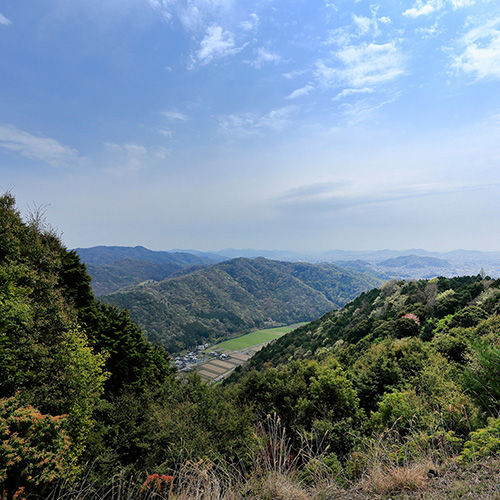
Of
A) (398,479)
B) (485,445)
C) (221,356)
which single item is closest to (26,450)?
(398,479)

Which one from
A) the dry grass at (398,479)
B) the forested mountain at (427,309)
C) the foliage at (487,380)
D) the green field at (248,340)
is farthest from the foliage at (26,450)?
the green field at (248,340)

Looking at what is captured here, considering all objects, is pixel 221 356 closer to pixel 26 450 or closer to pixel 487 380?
pixel 26 450

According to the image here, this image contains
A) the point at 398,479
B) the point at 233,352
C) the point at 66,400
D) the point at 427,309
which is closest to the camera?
the point at 398,479

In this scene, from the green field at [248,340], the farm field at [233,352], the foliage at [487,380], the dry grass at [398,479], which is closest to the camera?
the dry grass at [398,479]

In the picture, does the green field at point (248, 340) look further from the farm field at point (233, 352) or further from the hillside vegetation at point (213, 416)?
the hillside vegetation at point (213, 416)

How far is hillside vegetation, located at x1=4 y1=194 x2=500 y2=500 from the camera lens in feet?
12.4

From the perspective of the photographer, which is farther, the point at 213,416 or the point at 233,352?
the point at 233,352

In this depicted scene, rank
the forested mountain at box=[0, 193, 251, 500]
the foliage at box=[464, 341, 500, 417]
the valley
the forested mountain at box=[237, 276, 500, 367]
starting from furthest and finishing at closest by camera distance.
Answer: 1. the valley
2. the forested mountain at box=[237, 276, 500, 367]
3. the forested mountain at box=[0, 193, 251, 500]
4. the foliage at box=[464, 341, 500, 417]

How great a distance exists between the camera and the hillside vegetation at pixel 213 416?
379 cm

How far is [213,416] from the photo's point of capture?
42.0ft

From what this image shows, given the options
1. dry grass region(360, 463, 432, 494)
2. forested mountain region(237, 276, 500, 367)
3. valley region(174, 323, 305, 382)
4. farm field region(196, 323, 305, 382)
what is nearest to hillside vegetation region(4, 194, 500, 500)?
dry grass region(360, 463, 432, 494)

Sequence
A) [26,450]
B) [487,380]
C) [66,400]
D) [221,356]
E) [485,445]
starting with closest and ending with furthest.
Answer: [485,445] < [487,380] < [26,450] < [66,400] < [221,356]

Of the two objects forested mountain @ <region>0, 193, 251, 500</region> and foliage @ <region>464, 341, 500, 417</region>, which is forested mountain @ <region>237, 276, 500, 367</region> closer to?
foliage @ <region>464, 341, 500, 417</region>

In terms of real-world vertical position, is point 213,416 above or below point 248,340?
above
